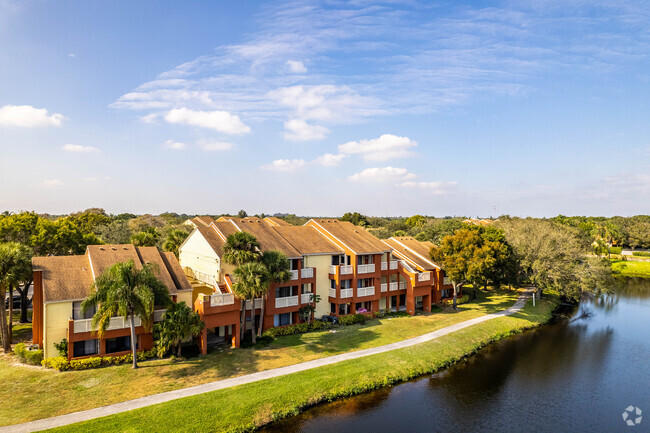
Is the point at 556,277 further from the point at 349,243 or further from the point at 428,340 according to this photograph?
the point at 349,243

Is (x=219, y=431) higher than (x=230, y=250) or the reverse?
the reverse

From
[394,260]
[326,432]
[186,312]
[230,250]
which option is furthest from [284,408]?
[394,260]

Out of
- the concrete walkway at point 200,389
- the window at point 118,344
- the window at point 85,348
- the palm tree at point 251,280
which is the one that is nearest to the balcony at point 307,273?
the palm tree at point 251,280

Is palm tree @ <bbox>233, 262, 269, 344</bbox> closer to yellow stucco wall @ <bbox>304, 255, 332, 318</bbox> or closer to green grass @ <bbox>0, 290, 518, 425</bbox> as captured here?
green grass @ <bbox>0, 290, 518, 425</bbox>

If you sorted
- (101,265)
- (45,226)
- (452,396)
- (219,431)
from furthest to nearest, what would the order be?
(45,226) → (101,265) → (452,396) → (219,431)

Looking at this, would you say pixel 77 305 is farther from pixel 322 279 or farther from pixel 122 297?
pixel 322 279

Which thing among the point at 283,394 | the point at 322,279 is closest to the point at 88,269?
the point at 283,394

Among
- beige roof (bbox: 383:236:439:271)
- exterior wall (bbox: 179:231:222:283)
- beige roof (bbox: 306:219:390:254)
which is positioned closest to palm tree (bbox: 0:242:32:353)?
exterior wall (bbox: 179:231:222:283)
